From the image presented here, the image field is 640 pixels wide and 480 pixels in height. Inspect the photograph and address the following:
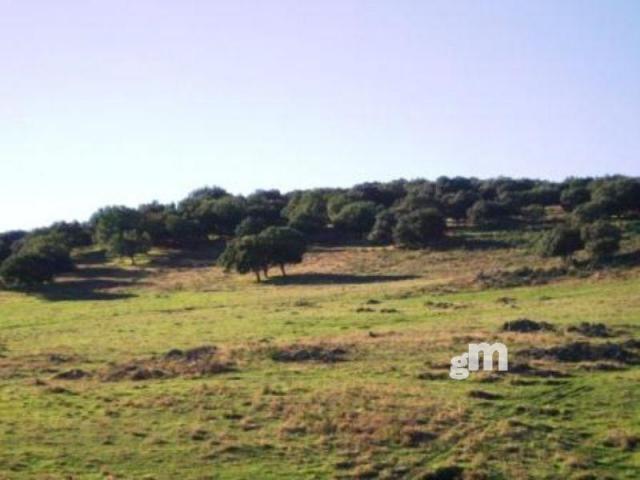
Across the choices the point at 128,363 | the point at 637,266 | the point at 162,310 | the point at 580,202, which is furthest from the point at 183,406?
the point at 580,202

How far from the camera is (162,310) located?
59.5 metres

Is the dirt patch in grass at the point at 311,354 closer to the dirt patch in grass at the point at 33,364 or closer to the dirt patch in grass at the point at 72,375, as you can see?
the dirt patch in grass at the point at 72,375

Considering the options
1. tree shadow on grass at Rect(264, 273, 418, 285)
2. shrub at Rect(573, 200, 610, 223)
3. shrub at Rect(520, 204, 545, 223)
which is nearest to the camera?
tree shadow on grass at Rect(264, 273, 418, 285)

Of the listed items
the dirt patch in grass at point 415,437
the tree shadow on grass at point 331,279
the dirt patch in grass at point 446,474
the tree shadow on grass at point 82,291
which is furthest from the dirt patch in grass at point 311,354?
the tree shadow on grass at point 82,291

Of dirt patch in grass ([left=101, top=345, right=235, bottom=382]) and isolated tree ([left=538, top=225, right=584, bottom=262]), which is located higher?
isolated tree ([left=538, top=225, right=584, bottom=262])

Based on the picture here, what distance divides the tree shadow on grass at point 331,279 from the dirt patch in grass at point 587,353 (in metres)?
36.1

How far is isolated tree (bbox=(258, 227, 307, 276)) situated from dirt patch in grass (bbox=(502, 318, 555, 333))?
3791cm

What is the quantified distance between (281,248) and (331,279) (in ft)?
21.8

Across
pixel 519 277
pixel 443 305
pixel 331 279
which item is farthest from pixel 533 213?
pixel 443 305

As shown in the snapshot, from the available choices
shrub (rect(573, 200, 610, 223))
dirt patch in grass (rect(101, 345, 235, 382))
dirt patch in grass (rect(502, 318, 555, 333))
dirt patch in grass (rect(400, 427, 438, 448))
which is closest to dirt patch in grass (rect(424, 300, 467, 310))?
dirt patch in grass (rect(502, 318, 555, 333))

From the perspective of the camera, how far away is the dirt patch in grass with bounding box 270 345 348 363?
3694cm

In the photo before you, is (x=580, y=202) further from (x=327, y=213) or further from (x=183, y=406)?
(x=183, y=406)

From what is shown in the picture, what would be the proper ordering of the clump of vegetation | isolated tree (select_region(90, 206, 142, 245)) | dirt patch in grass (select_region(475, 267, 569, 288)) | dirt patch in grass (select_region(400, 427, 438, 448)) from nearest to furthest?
dirt patch in grass (select_region(400, 427, 438, 448)) → dirt patch in grass (select_region(475, 267, 569, 288)) → the clump of vegetation → isolated tree (select_region(90, 206, 142, 245))

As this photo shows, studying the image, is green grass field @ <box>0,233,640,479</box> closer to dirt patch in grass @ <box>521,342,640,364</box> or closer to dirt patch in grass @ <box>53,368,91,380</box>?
dirt patch in grass @ <box>53,368,91,380</box>
